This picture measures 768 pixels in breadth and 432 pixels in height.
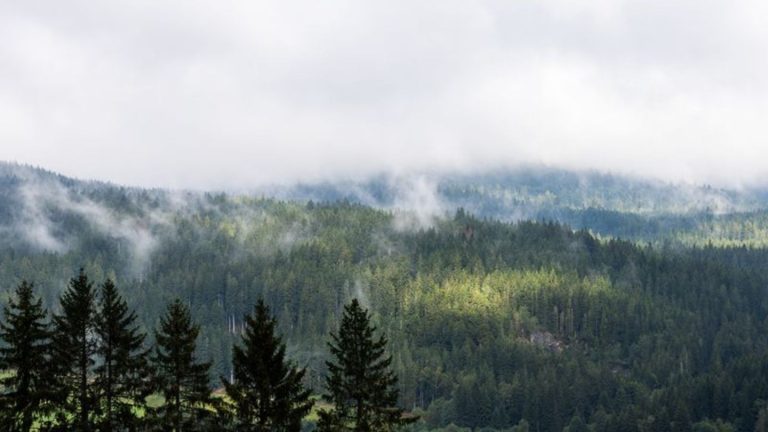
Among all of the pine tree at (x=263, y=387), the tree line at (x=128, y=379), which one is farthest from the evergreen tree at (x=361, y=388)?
the pine tree at (x=263, y=387)

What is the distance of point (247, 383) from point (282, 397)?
1.95 m

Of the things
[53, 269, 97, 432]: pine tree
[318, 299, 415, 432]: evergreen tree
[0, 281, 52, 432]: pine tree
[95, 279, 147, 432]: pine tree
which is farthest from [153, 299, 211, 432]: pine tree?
[318, 299, 415, 432]: evergreen tree

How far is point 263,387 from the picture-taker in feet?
137

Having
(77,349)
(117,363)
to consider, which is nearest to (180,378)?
(117,363)

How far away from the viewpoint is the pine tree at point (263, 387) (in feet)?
137

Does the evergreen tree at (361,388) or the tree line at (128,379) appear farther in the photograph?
the evergreen tree at (361,388)

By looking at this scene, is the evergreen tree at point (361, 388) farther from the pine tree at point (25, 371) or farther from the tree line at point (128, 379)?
the pine tree at point (25, 371)

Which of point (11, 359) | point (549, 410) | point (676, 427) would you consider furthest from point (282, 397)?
point (549, 410)

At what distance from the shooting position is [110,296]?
43.8 meters

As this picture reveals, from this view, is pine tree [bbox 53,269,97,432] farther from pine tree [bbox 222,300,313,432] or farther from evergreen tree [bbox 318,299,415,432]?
evergreen tree [bbox 318,299,415,432]

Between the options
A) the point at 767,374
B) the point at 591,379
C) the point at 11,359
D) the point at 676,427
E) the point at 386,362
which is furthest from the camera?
the point at 591,379

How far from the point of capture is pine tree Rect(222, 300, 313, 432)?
4162cm

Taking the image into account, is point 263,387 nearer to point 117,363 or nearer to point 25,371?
point 117,363

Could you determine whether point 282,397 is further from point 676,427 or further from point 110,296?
point 676,427
